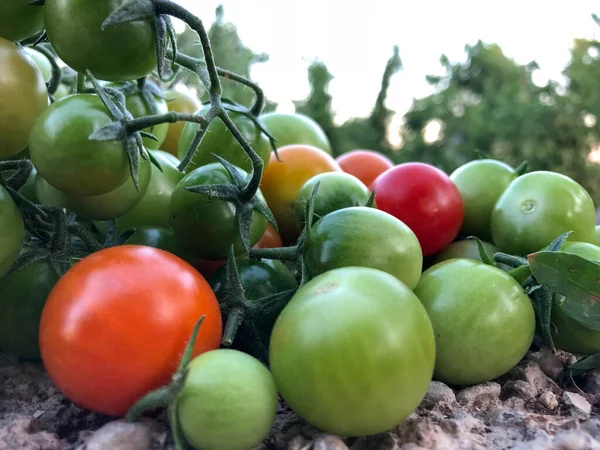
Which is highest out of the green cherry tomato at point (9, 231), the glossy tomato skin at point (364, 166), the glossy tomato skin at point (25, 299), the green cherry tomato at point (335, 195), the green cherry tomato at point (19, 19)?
the green cherry tomato at point (19, 19)

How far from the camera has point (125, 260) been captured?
0.57 m

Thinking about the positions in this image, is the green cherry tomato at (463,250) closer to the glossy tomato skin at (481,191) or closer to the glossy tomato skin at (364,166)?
the glossy tomato skin at (481,191)

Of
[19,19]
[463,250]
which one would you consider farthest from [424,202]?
[19,19]

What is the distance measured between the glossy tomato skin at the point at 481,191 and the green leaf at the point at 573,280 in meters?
0.32

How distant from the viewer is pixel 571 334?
69cm

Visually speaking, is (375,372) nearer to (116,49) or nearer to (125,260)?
(125,260)

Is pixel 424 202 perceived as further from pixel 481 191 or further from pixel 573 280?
pixel 573 280

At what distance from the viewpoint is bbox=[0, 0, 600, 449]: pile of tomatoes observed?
1.60 ft

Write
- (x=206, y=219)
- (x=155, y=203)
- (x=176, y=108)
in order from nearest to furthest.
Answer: (x=206, y=219)
(x=155, y=203)
(x=176, y=108)

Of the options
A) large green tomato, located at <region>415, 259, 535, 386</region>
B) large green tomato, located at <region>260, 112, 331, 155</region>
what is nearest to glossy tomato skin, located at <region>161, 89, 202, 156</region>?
large green tomato, located at <region>260, 112, 331, 155</region>

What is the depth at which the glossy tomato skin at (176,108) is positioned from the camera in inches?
42.6

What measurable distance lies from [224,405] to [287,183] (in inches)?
19.4

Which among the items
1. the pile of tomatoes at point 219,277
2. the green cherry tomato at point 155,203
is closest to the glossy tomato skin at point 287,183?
the pile of tomatoes at point 219,277

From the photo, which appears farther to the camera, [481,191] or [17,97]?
[481,191]
